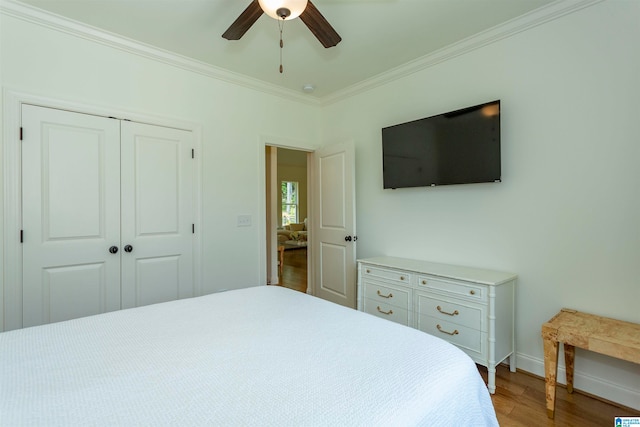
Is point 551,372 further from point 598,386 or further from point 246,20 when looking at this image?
point 246,20

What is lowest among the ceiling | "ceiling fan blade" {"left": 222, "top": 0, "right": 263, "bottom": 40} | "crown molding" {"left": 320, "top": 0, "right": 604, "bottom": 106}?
"ceiling fan blade" {"left": 222, "top": 0, "right": 263, "bottom": 40}

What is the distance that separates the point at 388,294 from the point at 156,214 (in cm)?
221

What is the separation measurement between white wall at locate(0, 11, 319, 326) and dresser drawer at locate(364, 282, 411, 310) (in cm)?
123

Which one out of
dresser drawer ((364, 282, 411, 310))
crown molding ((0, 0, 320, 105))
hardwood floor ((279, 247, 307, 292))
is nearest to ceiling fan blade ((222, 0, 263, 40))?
crown molding ((0, 0, 320, 105))

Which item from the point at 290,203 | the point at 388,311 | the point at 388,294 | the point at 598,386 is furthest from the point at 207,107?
the point at 290,203

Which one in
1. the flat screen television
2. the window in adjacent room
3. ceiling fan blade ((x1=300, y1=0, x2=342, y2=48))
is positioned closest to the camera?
ceiling fan blade ((x1=300, y1=0, x2=342, y2=48))

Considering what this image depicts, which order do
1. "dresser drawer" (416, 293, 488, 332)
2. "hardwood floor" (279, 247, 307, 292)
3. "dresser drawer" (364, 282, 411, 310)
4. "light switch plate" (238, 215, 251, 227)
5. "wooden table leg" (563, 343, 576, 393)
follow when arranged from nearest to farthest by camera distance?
"wooden table leg" (563, 343, 576, 393)
"dresser drawer" (416, 293, 488, 332)
"dresser drawer" (364, 282, 411, 310)
"light switch plate" (238, 215, 251, 227)
"hardwood floor" (279, 247, 307, 292)

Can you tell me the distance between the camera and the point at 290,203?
9805 millimetres

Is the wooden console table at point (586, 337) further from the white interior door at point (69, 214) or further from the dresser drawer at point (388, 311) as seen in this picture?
the white interior door at point (69, 214)

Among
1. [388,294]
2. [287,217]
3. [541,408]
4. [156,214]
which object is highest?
[156,214]

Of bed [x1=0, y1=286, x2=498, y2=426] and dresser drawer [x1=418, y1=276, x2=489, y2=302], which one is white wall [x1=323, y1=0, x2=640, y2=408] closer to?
dresser drawer [x1=418, y1=276, x2=489, y2=302]

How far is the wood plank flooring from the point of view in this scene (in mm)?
1758

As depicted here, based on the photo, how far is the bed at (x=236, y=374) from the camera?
758 mm

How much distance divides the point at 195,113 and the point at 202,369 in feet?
8.64
